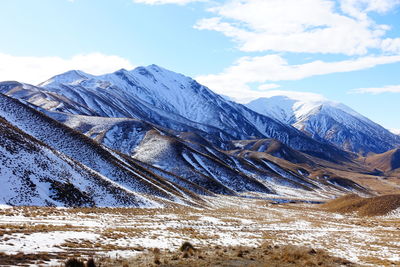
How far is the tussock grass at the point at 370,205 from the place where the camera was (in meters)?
66.5

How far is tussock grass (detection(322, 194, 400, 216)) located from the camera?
6649 centimetres

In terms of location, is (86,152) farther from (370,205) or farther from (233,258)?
(370,205)

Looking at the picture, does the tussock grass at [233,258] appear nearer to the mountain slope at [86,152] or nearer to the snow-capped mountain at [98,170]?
the snow-capped mountain at [98,170]

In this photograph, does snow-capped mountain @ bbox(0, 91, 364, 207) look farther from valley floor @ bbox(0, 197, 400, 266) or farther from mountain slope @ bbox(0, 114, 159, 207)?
valley floor @ bbox(0, 197, 400, 266)

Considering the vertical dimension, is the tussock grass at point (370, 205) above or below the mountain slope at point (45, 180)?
below

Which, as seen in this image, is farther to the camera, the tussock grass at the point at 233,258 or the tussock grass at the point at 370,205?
the tussock grass at the point at 370,205

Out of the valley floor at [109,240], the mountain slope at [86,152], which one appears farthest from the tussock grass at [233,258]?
the mountain slope at [86,152]

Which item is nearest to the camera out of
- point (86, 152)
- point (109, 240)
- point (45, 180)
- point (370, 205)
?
point (109, 240)

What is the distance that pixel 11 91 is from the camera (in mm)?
199250

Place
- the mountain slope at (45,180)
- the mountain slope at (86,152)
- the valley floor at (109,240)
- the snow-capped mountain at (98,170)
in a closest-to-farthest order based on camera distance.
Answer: the valley floor at (109,240), the mountain slope at (45,180), the snow-capped mountain at (98,170), the mountain slope at (86,152)

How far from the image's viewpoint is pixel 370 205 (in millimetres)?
70250

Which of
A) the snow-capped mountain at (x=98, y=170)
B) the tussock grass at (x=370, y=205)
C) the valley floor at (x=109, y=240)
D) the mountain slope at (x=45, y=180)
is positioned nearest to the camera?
the valley floor at (x=109, y=240)

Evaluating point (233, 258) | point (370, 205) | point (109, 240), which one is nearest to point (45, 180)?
point (109, 240)

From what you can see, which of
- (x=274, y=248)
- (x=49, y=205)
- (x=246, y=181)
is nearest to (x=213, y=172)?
(x=246, y=181)
